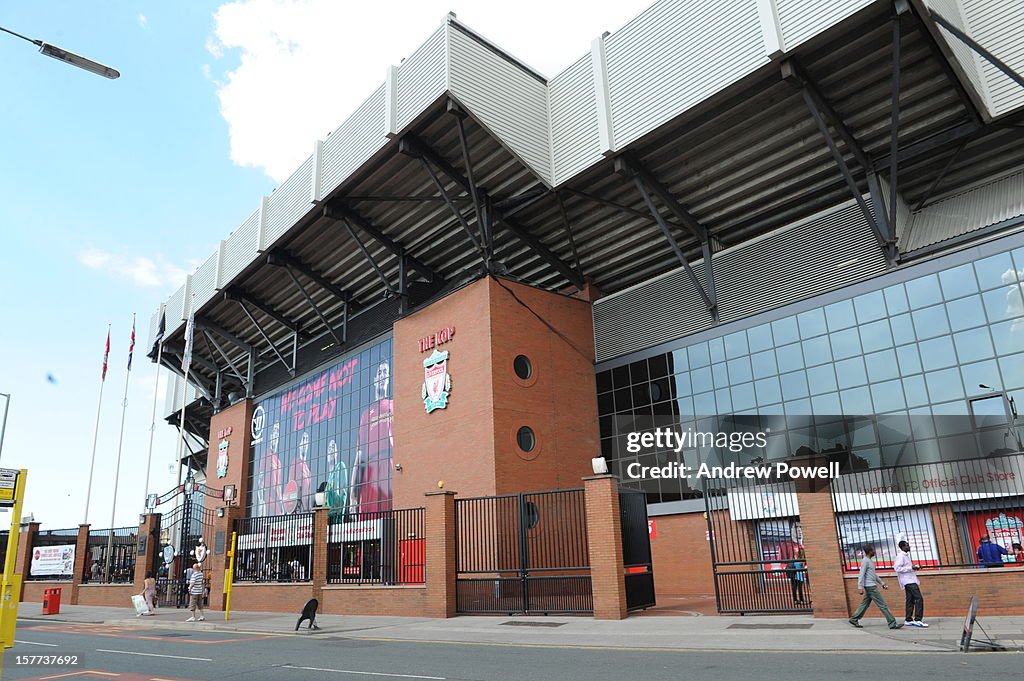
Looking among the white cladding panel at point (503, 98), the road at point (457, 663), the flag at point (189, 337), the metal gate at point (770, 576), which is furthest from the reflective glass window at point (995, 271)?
the flag at point (189, 337)

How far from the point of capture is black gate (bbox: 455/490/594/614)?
18.1 metres

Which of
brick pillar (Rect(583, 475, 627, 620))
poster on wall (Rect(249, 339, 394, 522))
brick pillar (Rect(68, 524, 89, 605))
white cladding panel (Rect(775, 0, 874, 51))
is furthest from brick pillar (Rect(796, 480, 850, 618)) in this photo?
brick pillar (Rect(68, 524, 89, 605))

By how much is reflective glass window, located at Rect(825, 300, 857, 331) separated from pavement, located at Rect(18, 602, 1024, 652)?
10.7 meters

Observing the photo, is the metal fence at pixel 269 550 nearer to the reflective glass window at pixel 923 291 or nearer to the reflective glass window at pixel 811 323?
the reflective glass window at pixel 811 323

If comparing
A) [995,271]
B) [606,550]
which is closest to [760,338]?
[995,271]

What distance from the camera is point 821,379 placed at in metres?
22.7

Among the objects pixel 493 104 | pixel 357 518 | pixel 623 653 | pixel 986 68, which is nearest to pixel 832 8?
pixel 986 68

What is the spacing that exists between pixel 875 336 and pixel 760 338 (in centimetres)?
370

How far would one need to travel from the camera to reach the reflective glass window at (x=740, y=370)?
80.2 feet

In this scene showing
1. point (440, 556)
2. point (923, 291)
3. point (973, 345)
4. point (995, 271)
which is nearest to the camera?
point (440, 556)

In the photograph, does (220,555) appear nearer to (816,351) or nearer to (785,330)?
(785,330)

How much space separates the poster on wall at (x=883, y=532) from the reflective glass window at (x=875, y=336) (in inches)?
192

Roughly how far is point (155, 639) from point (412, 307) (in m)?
16.1

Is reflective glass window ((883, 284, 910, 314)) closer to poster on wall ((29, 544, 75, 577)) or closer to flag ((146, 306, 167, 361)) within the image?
poster on wall ((29, 544, 75, 577))
